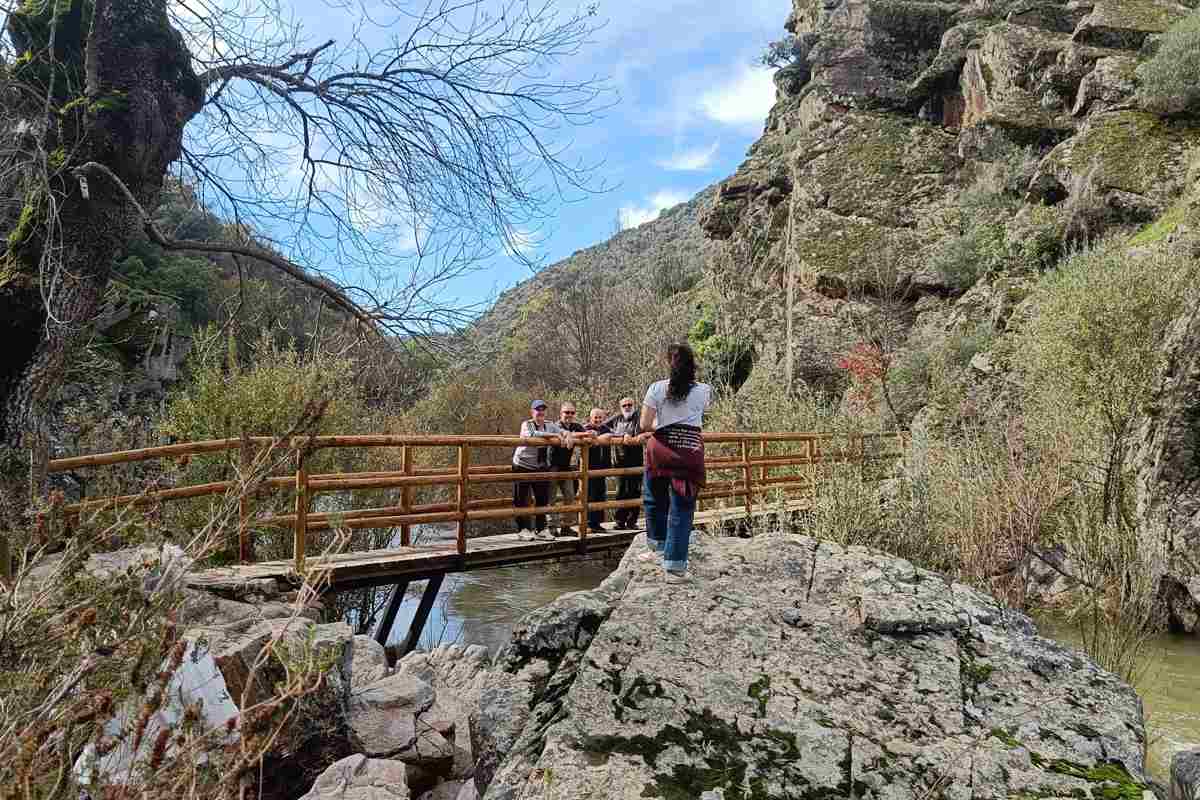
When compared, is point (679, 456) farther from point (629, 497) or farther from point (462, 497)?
point (629, 497)

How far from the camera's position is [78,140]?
12.0 ft

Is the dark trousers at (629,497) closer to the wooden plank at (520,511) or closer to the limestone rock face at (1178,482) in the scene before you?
the wooden plank at (520,511)

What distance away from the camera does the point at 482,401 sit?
69.7ft

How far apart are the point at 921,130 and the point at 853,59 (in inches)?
180

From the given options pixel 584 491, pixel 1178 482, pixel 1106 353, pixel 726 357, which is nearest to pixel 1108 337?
pixel 1106 353

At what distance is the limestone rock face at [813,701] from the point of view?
8.42 feet

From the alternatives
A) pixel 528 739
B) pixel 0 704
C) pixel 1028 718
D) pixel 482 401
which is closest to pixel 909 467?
pixel 1028 718

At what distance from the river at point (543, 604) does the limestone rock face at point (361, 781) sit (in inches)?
54.0

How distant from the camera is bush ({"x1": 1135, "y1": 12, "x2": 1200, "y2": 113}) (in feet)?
53.2

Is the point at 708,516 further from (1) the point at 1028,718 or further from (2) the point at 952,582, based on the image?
(1) the point at 1028,718

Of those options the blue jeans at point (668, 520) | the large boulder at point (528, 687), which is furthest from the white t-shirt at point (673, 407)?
the large boulder at point (528, 687)

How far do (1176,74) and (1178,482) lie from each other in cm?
1317

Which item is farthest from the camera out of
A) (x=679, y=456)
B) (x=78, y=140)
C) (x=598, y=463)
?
(x=598, y=463)

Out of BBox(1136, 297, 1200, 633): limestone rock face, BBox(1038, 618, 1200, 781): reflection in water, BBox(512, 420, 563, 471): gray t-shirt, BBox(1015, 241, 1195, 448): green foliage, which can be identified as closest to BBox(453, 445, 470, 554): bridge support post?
BBox(512, 420, 563, 471): gray t-shirt
